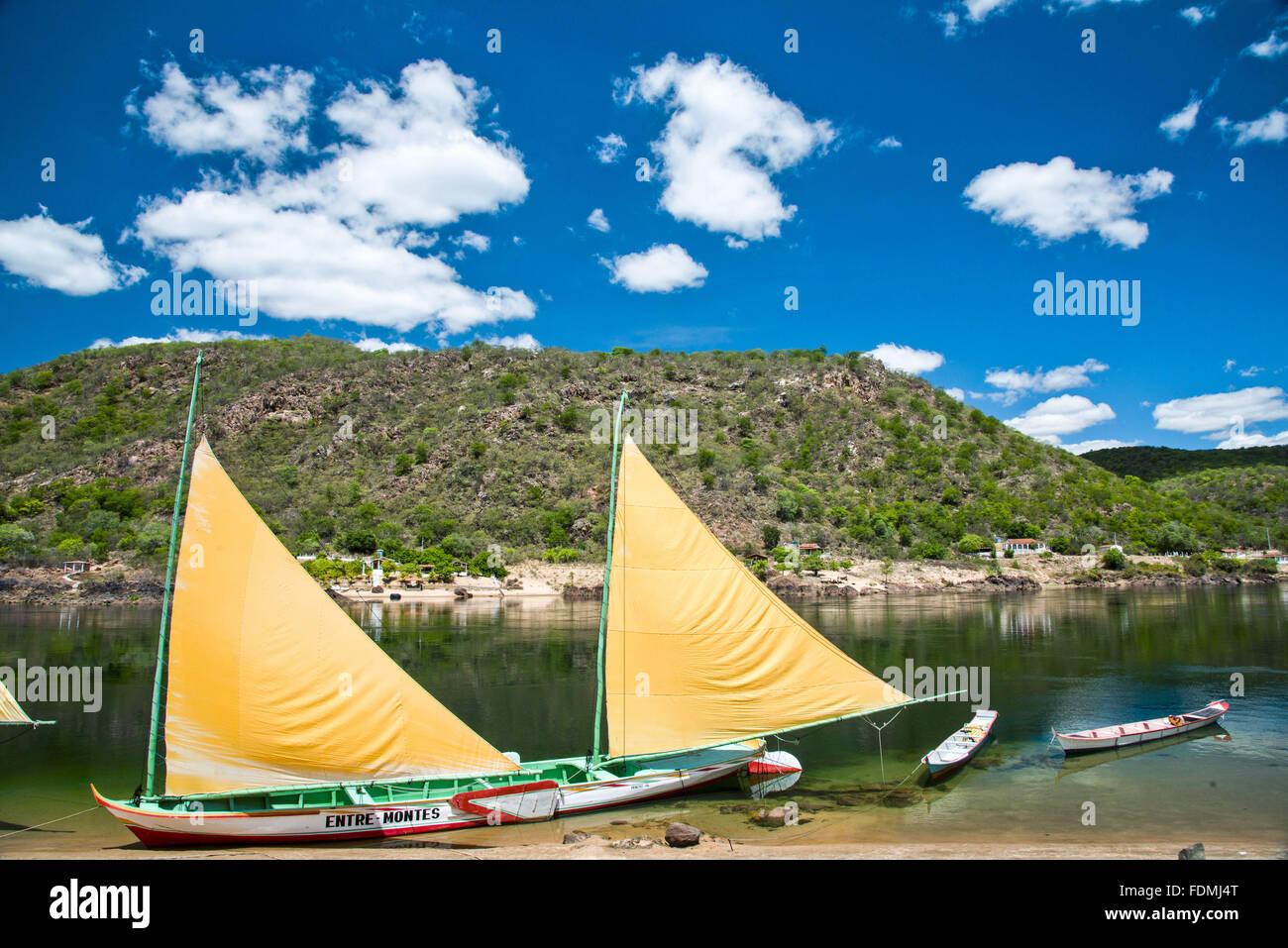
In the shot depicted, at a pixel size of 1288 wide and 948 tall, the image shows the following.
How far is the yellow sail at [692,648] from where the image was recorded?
57.0 ft

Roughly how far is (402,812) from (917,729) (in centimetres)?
2110

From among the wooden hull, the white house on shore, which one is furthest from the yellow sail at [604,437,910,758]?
the white house on shore

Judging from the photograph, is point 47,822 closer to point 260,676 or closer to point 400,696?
point 260,676

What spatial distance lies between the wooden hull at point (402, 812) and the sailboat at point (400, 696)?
0.05m

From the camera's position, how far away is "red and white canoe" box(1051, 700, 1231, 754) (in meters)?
24.3

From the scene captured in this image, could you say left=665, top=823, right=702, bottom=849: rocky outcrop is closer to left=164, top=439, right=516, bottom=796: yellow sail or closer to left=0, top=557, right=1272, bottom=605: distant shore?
left=164, top=439, right=516, bottom=796: yellow sail

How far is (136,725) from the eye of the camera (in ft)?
92.5

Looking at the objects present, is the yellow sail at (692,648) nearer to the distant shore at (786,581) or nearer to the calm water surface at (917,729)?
the calm water surface at (917,729)

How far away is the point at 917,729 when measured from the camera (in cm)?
2811

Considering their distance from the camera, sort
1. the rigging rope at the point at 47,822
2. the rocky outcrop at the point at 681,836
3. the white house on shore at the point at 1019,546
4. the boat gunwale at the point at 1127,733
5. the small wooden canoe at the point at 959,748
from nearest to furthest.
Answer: the rocky outcrop at the point at 681,836
the rigging rope at the point at 47,822
the small wooden canoe at the point at 959,748
the boat gunwale at the point at 1127,733
the white house on shore at the point at 1019,546

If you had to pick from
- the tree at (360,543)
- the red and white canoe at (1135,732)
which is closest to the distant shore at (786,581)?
the tree at (360,543)

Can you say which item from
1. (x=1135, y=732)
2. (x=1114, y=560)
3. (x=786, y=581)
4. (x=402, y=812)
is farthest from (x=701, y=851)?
(x=1114, y=560)

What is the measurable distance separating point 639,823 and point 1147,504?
151 m

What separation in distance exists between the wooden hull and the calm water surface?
17.5 inches
